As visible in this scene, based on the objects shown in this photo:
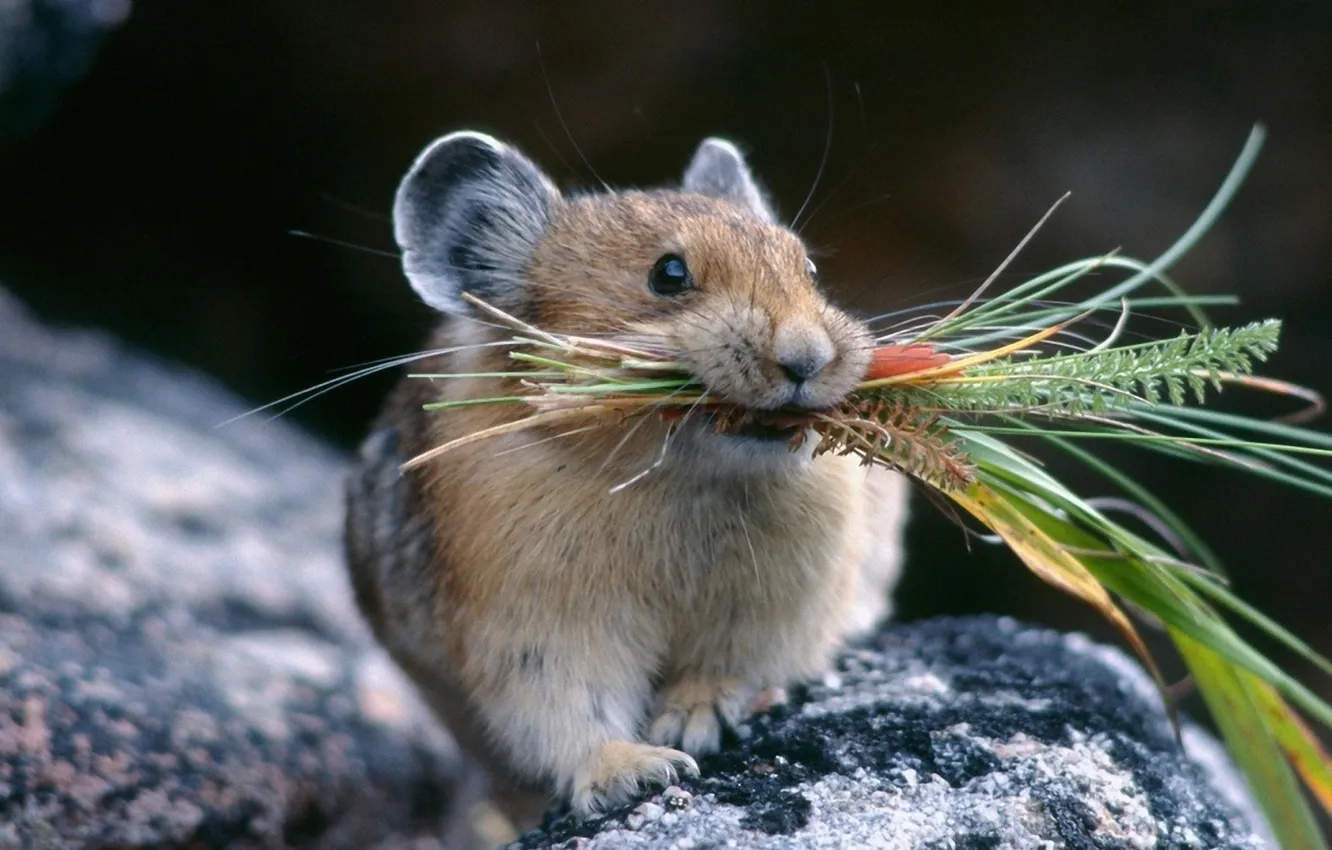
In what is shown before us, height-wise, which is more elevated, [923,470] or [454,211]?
[454,211]

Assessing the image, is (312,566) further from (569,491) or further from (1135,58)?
(1135,58)

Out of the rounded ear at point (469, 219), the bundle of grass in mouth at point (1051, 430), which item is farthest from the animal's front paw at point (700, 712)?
the rounded ear at point (469, 219)

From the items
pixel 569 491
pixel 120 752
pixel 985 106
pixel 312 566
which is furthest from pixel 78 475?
pixel 985 106

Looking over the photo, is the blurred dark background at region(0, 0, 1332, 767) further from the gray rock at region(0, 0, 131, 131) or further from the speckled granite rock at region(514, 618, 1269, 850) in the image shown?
the speckled granite rock at region(514, 618, 1269, 850)

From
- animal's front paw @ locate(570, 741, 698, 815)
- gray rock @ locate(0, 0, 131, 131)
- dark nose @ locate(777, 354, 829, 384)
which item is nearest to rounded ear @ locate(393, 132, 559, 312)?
dark nose @ locate(777, 354, 829, 384)

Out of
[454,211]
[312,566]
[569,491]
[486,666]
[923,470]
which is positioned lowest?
[312,566]

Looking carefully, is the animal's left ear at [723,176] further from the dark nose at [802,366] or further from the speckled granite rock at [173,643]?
the speckled granite rock at [173,643]
